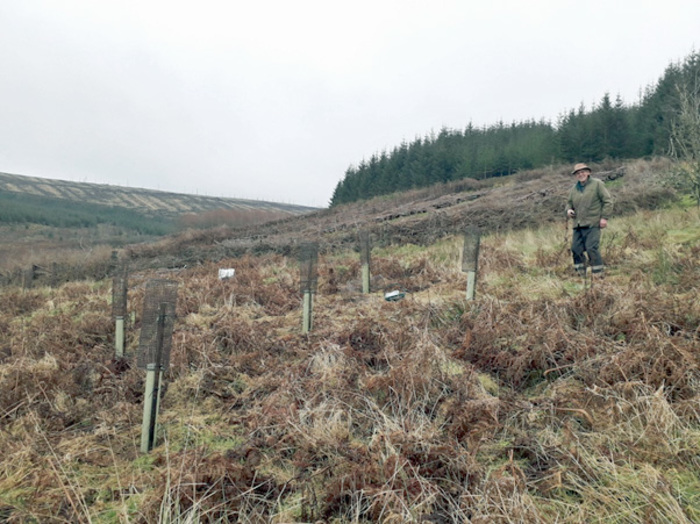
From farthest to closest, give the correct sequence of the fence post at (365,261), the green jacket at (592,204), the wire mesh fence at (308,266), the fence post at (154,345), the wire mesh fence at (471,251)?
the fence post at (365,261) < the green jacket at (592,204) < the wire mesh fence at (471,251) < the wire mesh fence at (308,266) < the fence post at (154,345)

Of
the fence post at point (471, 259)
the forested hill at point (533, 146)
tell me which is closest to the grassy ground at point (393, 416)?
the fence post at point (471, 259)

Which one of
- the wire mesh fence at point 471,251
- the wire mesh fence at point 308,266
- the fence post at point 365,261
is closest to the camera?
the wire mesh fence at point 308,266

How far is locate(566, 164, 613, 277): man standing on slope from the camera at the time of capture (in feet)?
19.5

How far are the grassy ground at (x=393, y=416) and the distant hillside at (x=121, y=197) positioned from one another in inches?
3385

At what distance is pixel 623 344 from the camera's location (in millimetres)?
3316

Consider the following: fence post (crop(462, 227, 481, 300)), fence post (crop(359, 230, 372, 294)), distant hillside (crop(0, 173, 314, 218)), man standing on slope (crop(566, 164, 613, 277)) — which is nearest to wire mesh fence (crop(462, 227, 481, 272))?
fence post (crop(462, 227, 481, 300))

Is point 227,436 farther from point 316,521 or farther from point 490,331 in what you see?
point 490,331

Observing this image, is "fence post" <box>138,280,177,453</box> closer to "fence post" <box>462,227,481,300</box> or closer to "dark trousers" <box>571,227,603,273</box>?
"fence post" <box>462,227,481,300</box>

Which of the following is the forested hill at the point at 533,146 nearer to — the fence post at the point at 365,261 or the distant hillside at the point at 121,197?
the fence post at the point at 365,261

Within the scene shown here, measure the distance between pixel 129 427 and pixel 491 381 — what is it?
2879 millimetres

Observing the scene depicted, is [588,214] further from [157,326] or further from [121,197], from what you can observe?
[121,197]

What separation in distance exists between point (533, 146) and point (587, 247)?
150ft

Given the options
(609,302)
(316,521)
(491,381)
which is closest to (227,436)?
(316,521)

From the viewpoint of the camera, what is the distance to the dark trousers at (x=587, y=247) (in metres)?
5.89
